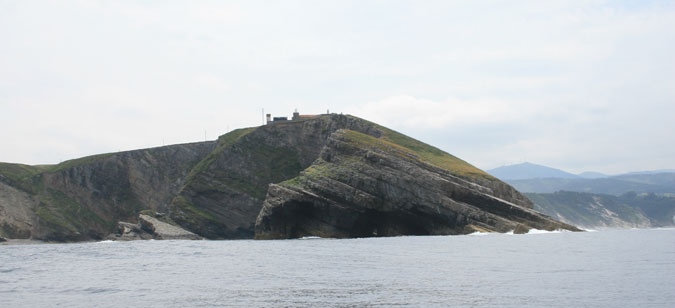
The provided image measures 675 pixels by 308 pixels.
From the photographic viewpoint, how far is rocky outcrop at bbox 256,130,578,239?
12294 centimetres

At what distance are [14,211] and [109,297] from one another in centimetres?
14231

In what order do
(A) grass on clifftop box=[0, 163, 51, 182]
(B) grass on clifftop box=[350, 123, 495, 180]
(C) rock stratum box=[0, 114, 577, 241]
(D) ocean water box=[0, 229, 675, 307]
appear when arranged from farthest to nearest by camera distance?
(A) grass on clifftop box=[0, 163, 51, 182] → (B) grass on clifftop box=[350, 123, 495, 180] → (C) rock stratum box=[0, 114, 577, 241] → (D) ocean water box=[0, 229, 675, 307]

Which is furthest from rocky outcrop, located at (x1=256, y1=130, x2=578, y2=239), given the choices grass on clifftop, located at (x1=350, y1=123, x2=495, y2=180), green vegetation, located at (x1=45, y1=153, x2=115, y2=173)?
green vegetation, located at (x1=45, y1=153, x2=115, y2=173)

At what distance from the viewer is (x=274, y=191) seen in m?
129

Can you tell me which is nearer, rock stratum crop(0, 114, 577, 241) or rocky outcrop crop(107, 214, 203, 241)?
rock stratum crop(0, 114, 577, 241)

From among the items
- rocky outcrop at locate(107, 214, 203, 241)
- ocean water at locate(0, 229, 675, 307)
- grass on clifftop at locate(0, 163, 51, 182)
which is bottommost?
ocean water at locate(0, 229, 675, 307)

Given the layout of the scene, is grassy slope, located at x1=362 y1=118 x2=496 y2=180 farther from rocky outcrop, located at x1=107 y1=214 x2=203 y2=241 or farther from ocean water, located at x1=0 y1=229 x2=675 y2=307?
ocean water, located at x1=0 y1=229 x2=675 y2=307

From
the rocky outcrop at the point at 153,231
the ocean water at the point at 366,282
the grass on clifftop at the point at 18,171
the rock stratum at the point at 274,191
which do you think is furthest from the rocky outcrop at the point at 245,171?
the ocean water at the point at 366,282

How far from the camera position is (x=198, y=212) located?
156 meters

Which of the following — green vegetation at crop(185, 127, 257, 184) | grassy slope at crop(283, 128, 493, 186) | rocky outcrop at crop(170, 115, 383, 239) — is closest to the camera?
grassy slope at crop(283, 128, 493, 186)

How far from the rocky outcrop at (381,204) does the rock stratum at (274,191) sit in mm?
220

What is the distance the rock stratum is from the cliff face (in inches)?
11.6

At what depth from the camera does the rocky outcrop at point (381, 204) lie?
12294cm

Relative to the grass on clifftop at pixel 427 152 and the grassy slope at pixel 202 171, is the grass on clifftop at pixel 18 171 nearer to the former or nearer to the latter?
the grassy slope at pixel 202 171
